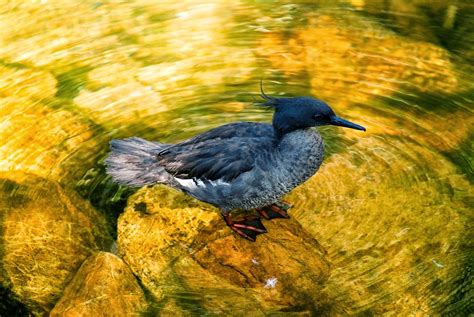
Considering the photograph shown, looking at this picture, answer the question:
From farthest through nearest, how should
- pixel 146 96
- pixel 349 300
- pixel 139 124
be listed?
pixel 146 96
pixel 139 124
pixel 349 300

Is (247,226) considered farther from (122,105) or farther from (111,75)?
(111,75)

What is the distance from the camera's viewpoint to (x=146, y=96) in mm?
6273

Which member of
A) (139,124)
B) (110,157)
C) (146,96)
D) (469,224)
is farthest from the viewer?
(146,96)

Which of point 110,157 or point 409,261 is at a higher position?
point 110,157

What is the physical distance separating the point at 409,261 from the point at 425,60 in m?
3.05

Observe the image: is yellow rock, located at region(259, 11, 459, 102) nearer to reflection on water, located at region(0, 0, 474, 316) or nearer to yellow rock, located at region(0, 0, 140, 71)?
reflection on water, located at region(0, 0, 474, 316)

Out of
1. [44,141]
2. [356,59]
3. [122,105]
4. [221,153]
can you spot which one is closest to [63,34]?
[122,105]

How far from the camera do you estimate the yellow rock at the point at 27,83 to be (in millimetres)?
6414

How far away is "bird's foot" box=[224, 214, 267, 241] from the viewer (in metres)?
4.60

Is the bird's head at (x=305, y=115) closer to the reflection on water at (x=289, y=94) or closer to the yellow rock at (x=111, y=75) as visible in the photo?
the reflection on water at (x=289, y=94)

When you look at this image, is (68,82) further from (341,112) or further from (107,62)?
(341,112)

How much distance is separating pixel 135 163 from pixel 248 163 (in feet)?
3.37

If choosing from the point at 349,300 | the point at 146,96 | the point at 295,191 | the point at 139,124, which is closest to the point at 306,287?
the point at 349,300

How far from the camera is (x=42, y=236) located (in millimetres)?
4609
